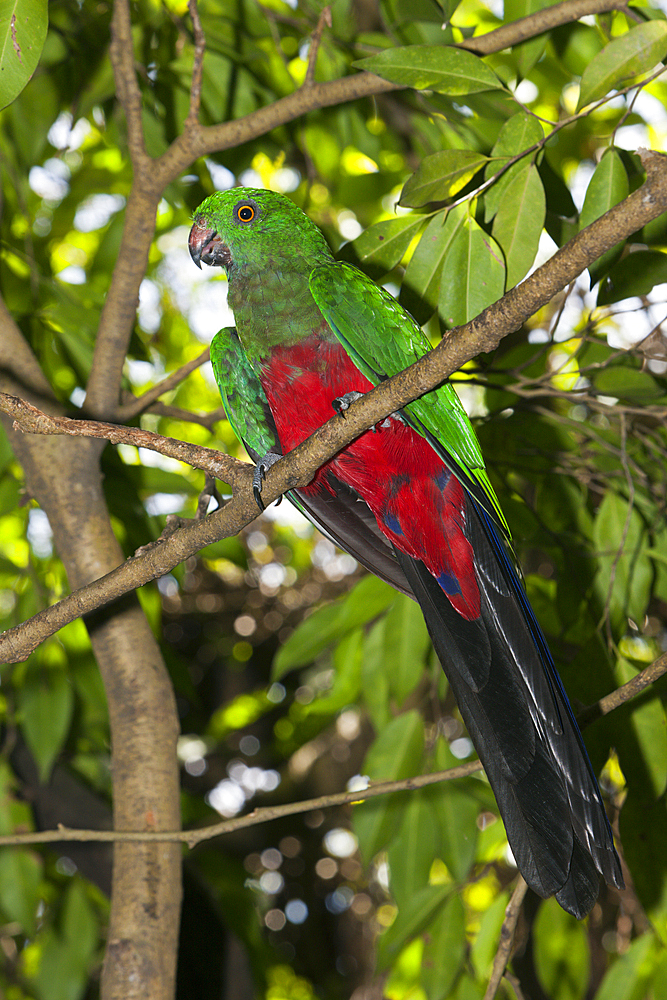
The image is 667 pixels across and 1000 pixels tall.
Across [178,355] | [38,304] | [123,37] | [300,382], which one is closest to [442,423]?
[300,382]

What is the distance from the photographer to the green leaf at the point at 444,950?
76.6 inches

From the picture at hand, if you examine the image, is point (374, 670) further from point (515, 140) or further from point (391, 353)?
point (515, 140)

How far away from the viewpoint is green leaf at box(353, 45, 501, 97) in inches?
59.4

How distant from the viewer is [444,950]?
1.98 meters

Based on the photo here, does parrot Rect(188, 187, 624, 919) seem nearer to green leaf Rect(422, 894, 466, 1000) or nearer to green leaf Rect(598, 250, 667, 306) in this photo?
green leaf Rect(598, 250, 667, 306)

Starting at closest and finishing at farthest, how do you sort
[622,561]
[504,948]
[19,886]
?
[504,948] < [622,561] < [19,886]

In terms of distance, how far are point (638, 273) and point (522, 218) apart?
1.10 ft

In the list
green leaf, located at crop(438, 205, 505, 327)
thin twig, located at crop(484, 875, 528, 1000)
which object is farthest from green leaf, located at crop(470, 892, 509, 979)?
green leaf, located at crop(438, 205, 505, 327)

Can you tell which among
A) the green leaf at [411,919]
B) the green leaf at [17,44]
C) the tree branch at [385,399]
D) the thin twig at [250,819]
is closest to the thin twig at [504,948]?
the thin twig at [250,819]

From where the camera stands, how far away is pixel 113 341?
1866 millimetres

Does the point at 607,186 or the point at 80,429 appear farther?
the point at 607,186

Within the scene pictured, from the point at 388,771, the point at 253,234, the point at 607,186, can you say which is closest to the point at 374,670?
Answer: the point at 388,771

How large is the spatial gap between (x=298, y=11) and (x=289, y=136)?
41 cm

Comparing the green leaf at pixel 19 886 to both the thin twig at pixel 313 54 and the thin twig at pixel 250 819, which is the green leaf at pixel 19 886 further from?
the thin twig at pixel 313 54
